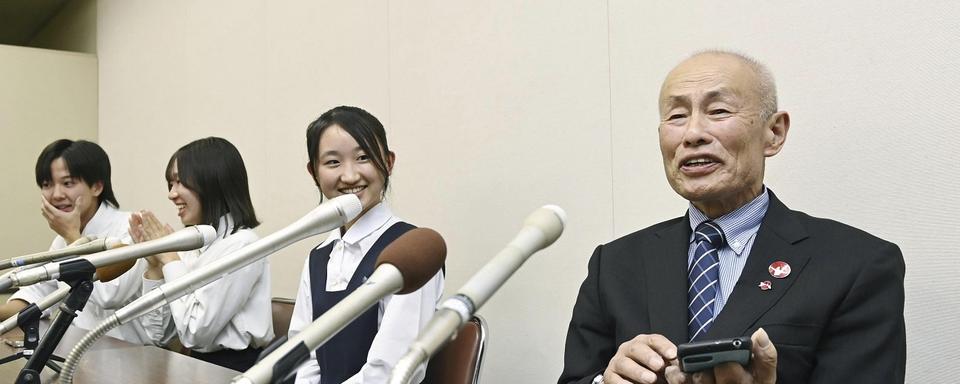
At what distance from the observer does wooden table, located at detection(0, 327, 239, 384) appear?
1.93m

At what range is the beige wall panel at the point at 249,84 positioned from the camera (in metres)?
3.43

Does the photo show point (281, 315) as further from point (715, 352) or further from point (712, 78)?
point (715, 352)

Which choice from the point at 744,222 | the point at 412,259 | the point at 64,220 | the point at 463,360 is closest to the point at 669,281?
the point at 744,222

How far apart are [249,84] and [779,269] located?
3.14 meters

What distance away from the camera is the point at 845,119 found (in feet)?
5.92

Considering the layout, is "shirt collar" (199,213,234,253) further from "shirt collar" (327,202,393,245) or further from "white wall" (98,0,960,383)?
"shirt collar" (327,202,393,245)

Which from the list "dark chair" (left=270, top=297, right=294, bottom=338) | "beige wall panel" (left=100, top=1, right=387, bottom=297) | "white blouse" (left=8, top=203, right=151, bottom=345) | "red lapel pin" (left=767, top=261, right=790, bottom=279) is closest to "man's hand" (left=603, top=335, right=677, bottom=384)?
"red lapel pin" (left=767, top=261, right=790, bottom=279)

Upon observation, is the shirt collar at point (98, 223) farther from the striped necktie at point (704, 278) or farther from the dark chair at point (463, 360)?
the striped necktie at point (704, 278)

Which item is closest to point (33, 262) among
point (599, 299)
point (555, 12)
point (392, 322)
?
point (392, 322)

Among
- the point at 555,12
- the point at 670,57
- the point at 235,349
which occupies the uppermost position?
the point at 555,12

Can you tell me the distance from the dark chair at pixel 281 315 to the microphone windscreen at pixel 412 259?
6.75 feet

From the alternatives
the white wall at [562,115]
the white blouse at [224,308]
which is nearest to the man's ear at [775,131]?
the white wall at [562,115]

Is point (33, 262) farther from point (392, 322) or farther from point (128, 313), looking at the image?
point (392, 322)

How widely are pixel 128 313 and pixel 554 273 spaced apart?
1.55 m
